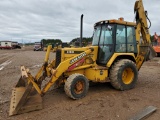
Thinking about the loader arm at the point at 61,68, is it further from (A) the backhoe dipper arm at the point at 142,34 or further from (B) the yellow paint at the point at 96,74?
(A) the backhoe dipper arm at the point at 142,34

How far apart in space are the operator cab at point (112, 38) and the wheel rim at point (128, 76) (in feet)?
2.17

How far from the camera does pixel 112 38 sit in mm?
6590

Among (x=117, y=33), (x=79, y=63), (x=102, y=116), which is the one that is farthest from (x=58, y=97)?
(x=117, y=33)

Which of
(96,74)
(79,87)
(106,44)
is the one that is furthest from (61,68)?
(106,44)

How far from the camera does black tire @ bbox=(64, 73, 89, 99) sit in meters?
5.58

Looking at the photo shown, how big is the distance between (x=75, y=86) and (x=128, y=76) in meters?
2.22

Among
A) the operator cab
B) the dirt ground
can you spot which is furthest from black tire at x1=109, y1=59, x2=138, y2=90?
the operator cab

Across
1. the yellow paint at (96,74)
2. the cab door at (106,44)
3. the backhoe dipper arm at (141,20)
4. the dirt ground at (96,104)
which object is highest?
the backhoe dipper arm at (141,20)

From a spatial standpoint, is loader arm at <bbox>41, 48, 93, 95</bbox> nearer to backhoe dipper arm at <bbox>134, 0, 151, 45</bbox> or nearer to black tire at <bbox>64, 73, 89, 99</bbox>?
black tire at <bbox>64, 73, 89, 99</bbox>

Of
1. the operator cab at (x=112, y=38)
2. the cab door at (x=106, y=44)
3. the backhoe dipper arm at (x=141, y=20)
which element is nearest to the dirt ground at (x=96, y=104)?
the cab door at (x=106, y=44)

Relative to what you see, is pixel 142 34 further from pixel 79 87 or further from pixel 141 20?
pixel 79 87

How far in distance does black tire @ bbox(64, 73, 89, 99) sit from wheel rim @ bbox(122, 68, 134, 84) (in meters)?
1.64

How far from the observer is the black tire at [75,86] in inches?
220

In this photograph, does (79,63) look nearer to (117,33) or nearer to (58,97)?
(58,97)
